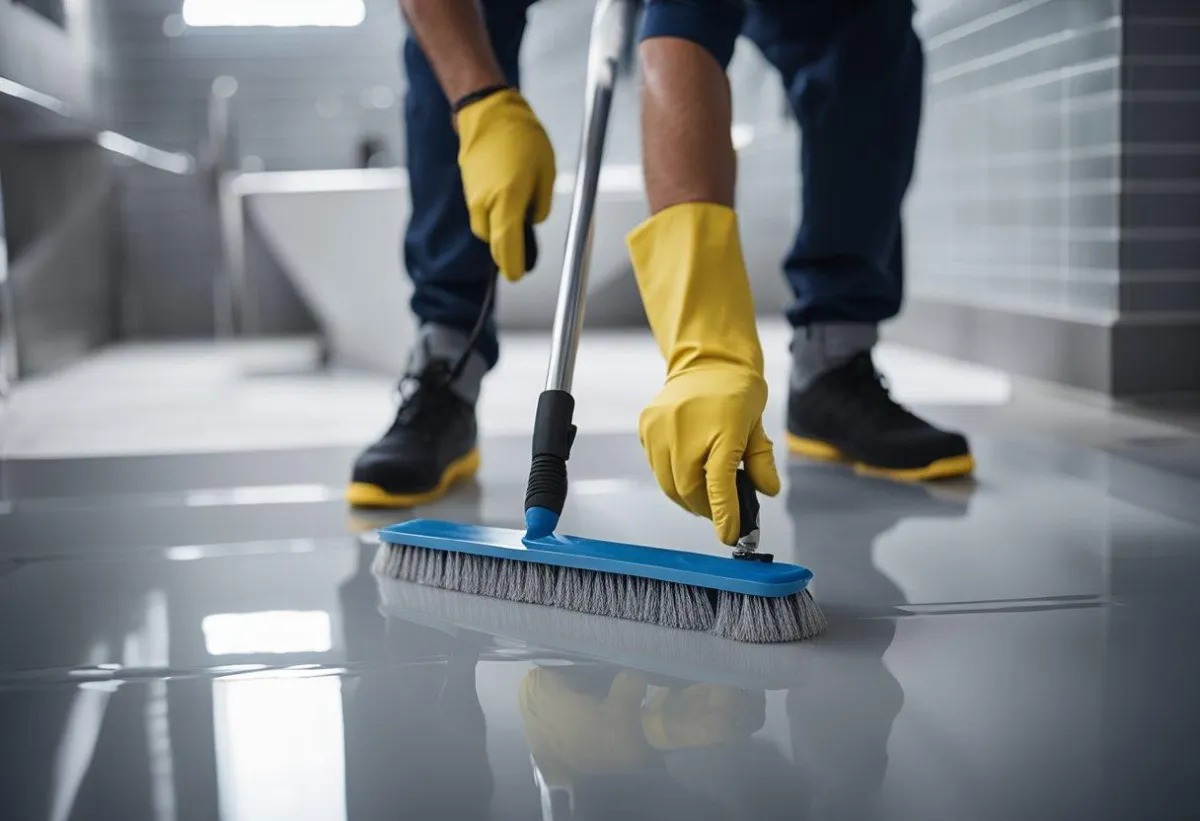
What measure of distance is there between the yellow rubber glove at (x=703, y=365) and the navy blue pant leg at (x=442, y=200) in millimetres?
478

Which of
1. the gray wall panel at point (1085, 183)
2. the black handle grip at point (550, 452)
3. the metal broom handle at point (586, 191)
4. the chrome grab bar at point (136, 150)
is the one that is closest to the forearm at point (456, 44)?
the metal broom handle at point (586, 191)

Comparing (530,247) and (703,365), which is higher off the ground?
(530,247)

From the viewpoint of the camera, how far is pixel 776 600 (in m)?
0.83

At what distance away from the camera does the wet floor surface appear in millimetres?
619

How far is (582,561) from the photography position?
88 centimetres

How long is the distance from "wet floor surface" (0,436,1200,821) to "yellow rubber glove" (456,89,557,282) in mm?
289

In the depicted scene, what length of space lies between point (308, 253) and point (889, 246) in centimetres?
152

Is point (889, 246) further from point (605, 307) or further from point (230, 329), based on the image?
point (230, 329)

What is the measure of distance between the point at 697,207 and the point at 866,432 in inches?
21.5

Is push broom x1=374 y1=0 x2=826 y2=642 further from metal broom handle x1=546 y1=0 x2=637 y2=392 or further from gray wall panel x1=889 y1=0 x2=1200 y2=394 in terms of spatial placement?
gray wall panel x1=889 y1=0 x2=1200 y2=394

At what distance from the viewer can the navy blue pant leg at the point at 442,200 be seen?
143 centimetres

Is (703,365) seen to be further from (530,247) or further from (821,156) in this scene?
(821,156)

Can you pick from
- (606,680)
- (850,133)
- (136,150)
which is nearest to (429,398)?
(850,133)

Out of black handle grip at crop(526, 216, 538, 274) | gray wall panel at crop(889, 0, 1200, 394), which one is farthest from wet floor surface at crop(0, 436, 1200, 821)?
gray wall panel at crop(889, 0, 1200, 394)
